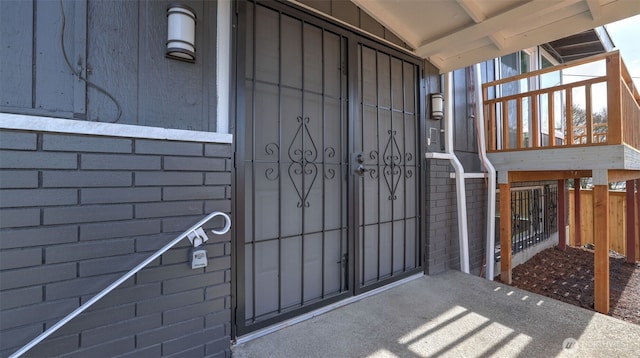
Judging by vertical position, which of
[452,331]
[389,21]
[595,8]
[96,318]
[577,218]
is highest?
[389,21]

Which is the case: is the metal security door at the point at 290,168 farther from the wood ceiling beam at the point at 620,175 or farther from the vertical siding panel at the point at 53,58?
the wood ceiling beam at the point at 620,175

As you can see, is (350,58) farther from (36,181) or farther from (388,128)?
(36,181)

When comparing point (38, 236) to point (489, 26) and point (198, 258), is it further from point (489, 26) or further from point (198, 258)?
point (489, 26)

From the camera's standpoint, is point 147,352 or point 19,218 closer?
point 19,218

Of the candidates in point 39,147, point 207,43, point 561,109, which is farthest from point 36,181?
point 561,109

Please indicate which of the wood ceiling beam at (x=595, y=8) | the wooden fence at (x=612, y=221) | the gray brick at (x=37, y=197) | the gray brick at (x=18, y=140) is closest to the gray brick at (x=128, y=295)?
the gray brick at (x=37, y=197)

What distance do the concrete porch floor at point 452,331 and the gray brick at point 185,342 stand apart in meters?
0.24

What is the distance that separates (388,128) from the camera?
9.07 feet

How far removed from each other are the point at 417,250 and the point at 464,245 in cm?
60

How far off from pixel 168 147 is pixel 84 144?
1.09ft

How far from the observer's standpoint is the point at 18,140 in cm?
117

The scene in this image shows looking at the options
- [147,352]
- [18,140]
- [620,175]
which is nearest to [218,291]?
[147,352]

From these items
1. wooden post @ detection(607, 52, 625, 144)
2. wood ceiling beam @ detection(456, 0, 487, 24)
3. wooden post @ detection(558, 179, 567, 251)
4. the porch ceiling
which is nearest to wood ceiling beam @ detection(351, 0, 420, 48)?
the porch ceiling

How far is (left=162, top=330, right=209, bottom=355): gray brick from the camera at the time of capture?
1.50 metres
